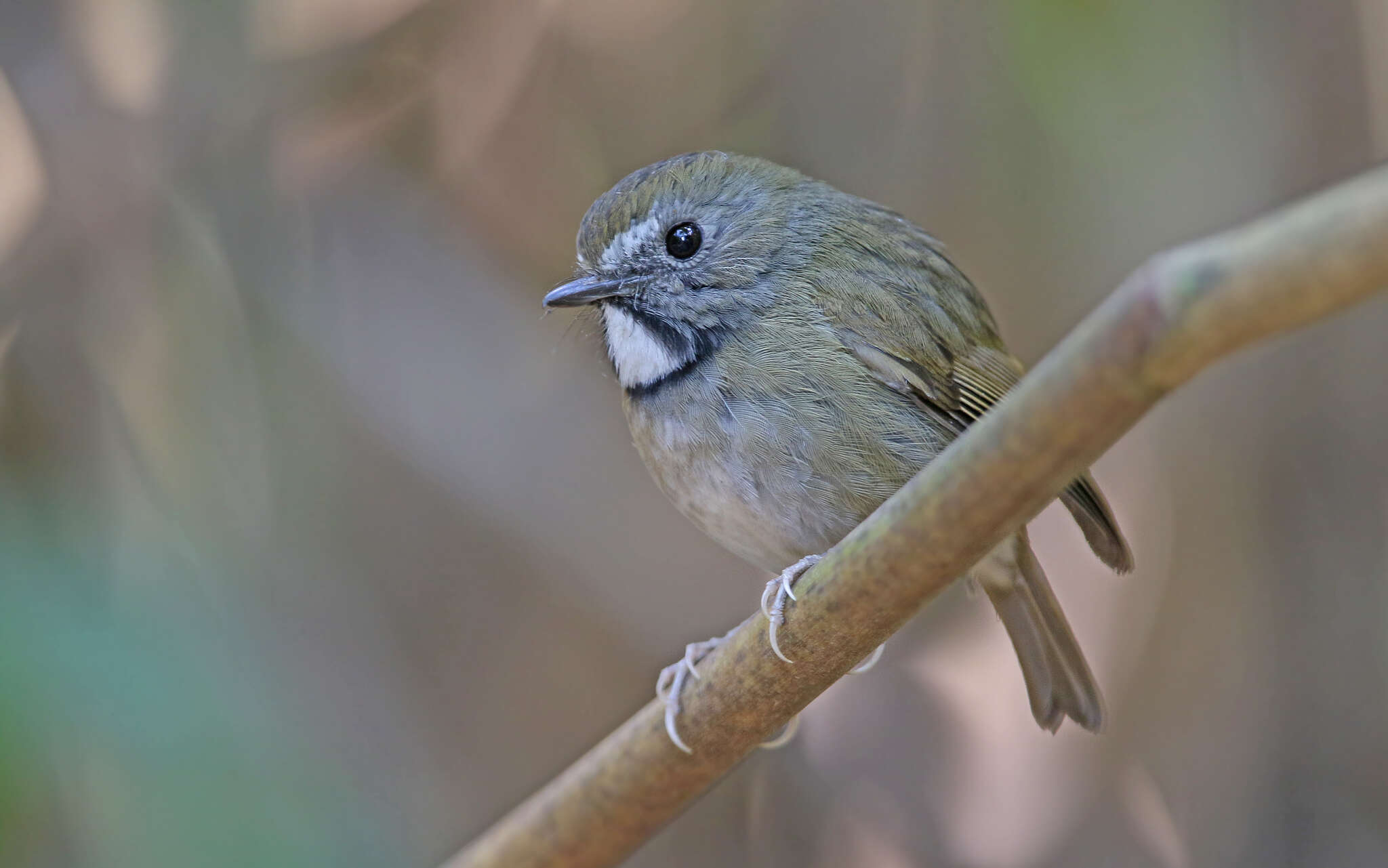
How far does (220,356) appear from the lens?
4105 millimetres

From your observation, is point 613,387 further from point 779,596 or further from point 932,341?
point 779,596

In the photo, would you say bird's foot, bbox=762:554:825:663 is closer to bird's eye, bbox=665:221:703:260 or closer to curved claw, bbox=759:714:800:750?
curved claw, bbox=759:714:800:750

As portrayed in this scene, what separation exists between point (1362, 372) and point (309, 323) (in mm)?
3149

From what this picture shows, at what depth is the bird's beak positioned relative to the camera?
2.96m

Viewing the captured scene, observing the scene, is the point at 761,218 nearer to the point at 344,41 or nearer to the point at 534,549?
the point at 534,549

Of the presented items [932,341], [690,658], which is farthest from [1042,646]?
[690,658]

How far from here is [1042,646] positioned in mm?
3084

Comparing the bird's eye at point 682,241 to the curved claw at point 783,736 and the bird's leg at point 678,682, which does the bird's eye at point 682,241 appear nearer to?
the bird's leg at point 678,682

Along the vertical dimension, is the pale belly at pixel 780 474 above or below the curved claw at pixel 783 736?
above

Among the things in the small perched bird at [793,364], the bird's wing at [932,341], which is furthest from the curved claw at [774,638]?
the bird's wing at [932,341]

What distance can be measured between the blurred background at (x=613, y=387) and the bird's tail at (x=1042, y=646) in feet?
4.32

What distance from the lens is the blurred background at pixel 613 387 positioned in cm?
405

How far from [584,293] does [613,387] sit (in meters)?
1.66

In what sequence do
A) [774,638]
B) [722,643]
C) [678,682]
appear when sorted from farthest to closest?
[678,682], [722,643], [774,638]
